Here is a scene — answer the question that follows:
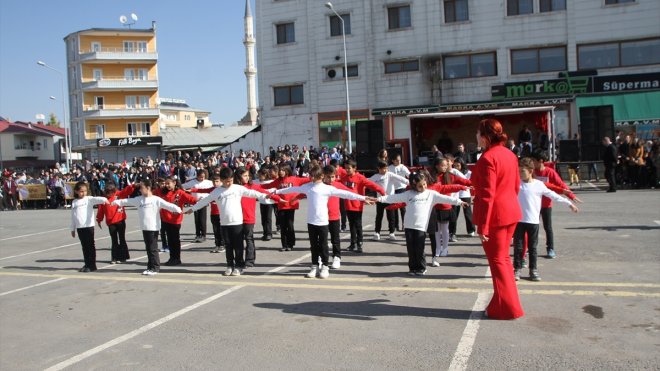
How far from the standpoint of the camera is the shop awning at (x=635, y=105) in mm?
31244

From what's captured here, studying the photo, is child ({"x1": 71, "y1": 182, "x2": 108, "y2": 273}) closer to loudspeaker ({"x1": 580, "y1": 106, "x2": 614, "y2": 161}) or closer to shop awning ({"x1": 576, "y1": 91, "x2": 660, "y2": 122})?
loudspeaker ({"x1": 580, "y1": 106, "x2": 614, "y2": 161})

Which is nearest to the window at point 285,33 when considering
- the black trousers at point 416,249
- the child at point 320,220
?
the child at point 320,220

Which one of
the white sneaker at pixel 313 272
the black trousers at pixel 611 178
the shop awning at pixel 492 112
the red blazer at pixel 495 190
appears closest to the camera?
the red blazer at pixel 495 190

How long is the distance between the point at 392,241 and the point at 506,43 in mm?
25054

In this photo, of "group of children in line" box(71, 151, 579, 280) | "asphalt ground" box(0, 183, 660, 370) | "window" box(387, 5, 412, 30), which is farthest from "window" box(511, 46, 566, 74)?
"asphalt ground" box(0, 183, 660, 370)

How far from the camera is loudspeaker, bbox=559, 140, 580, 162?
2348 centimetres

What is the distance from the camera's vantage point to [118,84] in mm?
65688

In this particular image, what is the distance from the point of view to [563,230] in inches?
504

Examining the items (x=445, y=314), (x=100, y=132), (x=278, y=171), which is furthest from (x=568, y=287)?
(x=100, y=132)

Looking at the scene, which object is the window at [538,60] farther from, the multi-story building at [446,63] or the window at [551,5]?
the window at [551,5]

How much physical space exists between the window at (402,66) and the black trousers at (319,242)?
28.0 meters

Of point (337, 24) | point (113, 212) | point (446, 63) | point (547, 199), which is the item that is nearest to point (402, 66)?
point (446, 63)

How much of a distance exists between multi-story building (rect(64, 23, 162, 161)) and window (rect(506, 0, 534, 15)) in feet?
136

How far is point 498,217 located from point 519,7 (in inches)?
1209
